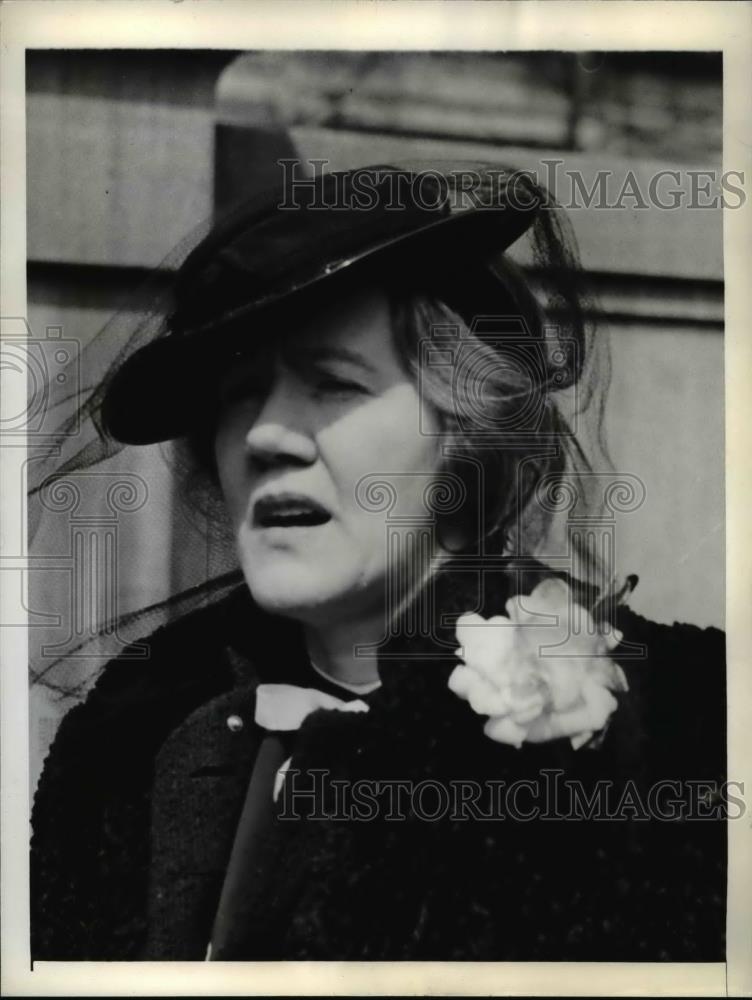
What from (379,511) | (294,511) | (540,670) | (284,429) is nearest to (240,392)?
(284,429)

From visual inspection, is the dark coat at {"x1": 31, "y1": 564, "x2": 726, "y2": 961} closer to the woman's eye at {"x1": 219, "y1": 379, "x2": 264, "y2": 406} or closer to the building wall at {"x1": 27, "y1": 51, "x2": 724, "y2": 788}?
the building wall at {"x1": 27, "y1": 51, "x2": 724, "y2": 788}

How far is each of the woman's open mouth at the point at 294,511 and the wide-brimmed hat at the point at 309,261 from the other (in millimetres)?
244

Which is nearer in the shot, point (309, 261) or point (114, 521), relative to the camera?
point (309, 261)

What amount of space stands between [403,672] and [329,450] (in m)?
0.48

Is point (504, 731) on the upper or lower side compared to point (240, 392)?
lower

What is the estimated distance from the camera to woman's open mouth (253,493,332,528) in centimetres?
218

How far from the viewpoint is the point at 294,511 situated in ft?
7.14

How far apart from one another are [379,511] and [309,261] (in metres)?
0.52

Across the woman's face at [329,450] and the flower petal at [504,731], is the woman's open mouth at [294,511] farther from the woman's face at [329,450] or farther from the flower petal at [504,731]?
the flower petal at [504,731]

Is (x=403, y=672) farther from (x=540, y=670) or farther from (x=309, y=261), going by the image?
(x=309, y=261)

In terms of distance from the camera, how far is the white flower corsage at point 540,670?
2164 mm

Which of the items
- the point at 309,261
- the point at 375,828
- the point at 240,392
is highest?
the point at 309,261

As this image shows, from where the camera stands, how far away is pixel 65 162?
2.25m

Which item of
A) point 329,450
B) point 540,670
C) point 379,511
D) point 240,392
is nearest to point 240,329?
point 240,392
